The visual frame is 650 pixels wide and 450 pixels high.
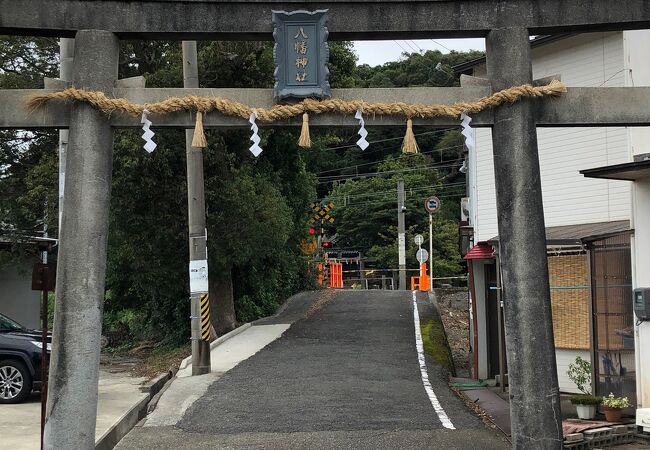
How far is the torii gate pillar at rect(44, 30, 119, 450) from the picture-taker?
672 cm

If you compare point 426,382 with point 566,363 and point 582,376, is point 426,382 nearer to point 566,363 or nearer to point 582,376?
point 566,363

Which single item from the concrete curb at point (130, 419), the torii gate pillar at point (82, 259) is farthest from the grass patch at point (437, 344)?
the torii gate pillar at point (82, 259)

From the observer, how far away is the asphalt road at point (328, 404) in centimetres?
998

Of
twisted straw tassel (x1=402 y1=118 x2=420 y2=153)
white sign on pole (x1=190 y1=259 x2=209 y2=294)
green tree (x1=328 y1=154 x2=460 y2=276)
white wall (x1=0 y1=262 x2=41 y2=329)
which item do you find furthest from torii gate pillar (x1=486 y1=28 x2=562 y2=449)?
green tree (x1=328 y1=154 x2=460 y2=276)

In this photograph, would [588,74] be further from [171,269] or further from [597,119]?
[171,269]

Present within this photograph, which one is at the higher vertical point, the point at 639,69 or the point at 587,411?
the point at 639,69

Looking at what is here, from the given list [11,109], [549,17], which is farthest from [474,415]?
[11,109]

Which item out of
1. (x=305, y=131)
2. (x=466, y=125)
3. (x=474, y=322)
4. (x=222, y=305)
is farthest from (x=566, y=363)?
(x=222, y=305)

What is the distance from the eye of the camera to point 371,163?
2179 inches

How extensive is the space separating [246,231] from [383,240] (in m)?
28.6

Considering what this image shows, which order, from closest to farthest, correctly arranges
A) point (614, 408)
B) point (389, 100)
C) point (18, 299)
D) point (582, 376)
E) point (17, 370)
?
point (389, 100), point (614, 408), point (582, 376), point (17, 370), point (18, 299)

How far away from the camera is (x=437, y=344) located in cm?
1911

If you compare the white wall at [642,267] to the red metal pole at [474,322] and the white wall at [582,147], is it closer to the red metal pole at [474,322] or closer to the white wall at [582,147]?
the white wall at [582,147]

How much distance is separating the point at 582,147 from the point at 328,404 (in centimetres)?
711
